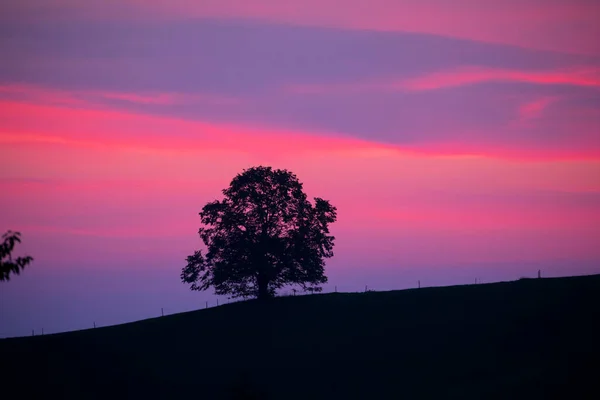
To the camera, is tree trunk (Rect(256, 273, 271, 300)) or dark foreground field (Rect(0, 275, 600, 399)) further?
tree trunk (Rect(256, 273, 271, 300))

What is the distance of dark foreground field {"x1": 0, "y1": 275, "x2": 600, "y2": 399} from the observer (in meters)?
56.7

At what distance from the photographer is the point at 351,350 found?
65562 millimetres

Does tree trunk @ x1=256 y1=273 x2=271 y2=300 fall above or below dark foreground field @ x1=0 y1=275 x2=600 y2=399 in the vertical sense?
above

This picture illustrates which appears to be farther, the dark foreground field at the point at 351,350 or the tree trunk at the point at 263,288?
the tree trunk at the point at 263,288

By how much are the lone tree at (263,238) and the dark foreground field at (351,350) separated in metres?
2.82

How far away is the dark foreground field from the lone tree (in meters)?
2.82

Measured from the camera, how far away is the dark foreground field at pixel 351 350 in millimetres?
56656

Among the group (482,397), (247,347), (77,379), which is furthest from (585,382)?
(77,379)

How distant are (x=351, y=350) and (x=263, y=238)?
18719 mm

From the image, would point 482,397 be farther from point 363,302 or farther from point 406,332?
point 363,302

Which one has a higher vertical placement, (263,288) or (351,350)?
(263,288)

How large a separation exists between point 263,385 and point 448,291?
79.6 ft

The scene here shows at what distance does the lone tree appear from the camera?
258 ft

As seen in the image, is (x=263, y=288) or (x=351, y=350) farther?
(x=263, y=288)
